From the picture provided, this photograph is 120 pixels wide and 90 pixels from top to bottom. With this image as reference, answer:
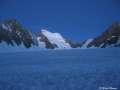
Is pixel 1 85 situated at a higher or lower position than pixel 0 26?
lower

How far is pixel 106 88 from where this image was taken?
1291 centimetres

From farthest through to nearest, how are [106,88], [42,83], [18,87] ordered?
[42,83] → [18,87] → [106,88]

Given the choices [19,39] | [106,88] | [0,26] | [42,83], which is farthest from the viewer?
[19,39]

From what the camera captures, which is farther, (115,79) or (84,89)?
(115,79)

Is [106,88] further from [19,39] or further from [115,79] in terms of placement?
[19,39]

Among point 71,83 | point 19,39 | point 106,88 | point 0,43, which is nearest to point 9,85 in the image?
point 71,83

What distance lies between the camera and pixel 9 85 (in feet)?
49.4

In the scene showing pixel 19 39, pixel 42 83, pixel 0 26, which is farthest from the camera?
pixel 19 39

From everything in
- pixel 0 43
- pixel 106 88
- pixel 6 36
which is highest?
pixel 6 36

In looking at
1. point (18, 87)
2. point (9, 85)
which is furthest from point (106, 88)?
point (9, 85)

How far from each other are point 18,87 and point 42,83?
7.10 ft

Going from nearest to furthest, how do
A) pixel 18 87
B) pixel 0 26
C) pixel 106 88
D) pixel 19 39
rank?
pixel 106 88, pixel 18 87, pixel 0 26, pixel 19 39

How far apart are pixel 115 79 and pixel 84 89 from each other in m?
4.12

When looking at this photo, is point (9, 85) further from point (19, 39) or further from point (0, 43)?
point (19, 39)
